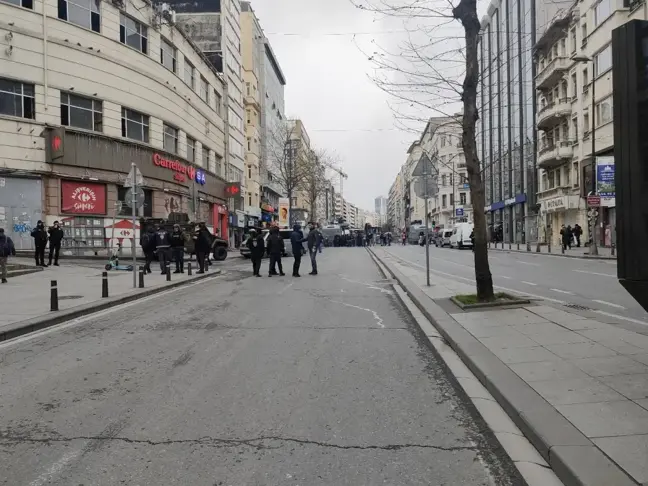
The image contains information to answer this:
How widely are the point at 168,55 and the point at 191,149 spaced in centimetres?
695

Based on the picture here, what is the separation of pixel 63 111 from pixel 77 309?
19582 millimetres

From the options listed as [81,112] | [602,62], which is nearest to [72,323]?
[81,112]

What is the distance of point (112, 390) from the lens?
5.28m

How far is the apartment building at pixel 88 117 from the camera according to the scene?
2417 centimetres

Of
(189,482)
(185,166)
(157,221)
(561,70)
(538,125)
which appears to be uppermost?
(561,70)

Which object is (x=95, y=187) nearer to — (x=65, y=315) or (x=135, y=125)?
(x=135, y=125)

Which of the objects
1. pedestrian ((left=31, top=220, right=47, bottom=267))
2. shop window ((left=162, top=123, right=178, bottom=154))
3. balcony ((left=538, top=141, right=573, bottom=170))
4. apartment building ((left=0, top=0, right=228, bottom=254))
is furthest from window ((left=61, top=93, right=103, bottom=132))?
balcony ((left=538, top=141, right=573, bottom=170))

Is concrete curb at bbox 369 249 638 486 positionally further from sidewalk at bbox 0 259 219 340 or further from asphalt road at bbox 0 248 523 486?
sidewalk at bbox 0 259 219 340

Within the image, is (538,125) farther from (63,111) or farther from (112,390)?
(112,390)

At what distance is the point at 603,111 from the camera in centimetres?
3378

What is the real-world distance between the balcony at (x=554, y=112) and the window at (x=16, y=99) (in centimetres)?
3496

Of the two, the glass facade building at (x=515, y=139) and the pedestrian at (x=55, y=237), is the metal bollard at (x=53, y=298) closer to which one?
the pedestrian at (x=55, y=237)

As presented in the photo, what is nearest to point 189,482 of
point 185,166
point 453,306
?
point 453,306

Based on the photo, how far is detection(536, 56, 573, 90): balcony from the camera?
4084 centimetres
